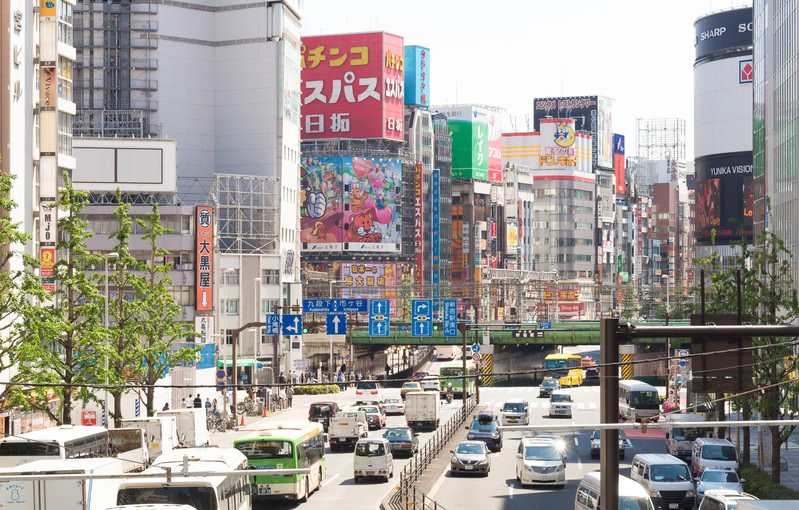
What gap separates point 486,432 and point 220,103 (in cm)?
7488

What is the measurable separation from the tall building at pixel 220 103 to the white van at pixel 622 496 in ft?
271

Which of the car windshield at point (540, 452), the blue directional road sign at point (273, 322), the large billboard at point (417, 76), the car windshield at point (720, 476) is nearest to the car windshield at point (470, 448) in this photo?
the car windshield at point (540, 452)

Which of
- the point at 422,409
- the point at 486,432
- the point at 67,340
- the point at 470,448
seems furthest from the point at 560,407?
the point at 67,340

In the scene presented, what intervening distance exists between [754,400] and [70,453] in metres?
23.7

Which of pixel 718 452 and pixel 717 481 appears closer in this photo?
pixel 717 481

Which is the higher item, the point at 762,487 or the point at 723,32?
the point at 723,32

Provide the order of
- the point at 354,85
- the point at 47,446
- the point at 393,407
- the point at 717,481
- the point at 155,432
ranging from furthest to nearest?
the point at 354,85, the point at 393,407, the point at 155,432, the point at 717,481, the point at 47,446

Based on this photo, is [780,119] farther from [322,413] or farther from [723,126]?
[723,126]

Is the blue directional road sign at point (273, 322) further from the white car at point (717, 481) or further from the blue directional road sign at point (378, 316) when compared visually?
the white car at point (717, 481)

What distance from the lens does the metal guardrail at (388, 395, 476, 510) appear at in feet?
114

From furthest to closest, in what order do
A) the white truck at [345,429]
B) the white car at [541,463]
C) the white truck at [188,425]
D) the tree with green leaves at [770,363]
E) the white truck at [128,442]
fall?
the white truck at [345,429], the white truck at [188,425], the white car at [541,463], the tree with green leaves at [770,363], the white truck at [128,442]

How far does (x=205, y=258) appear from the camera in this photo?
98812 millimetres

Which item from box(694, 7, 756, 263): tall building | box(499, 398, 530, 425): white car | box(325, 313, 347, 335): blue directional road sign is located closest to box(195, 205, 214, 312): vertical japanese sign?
box(325, 313, 347, 335): blue directional road sign

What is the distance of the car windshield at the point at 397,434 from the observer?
176ft
